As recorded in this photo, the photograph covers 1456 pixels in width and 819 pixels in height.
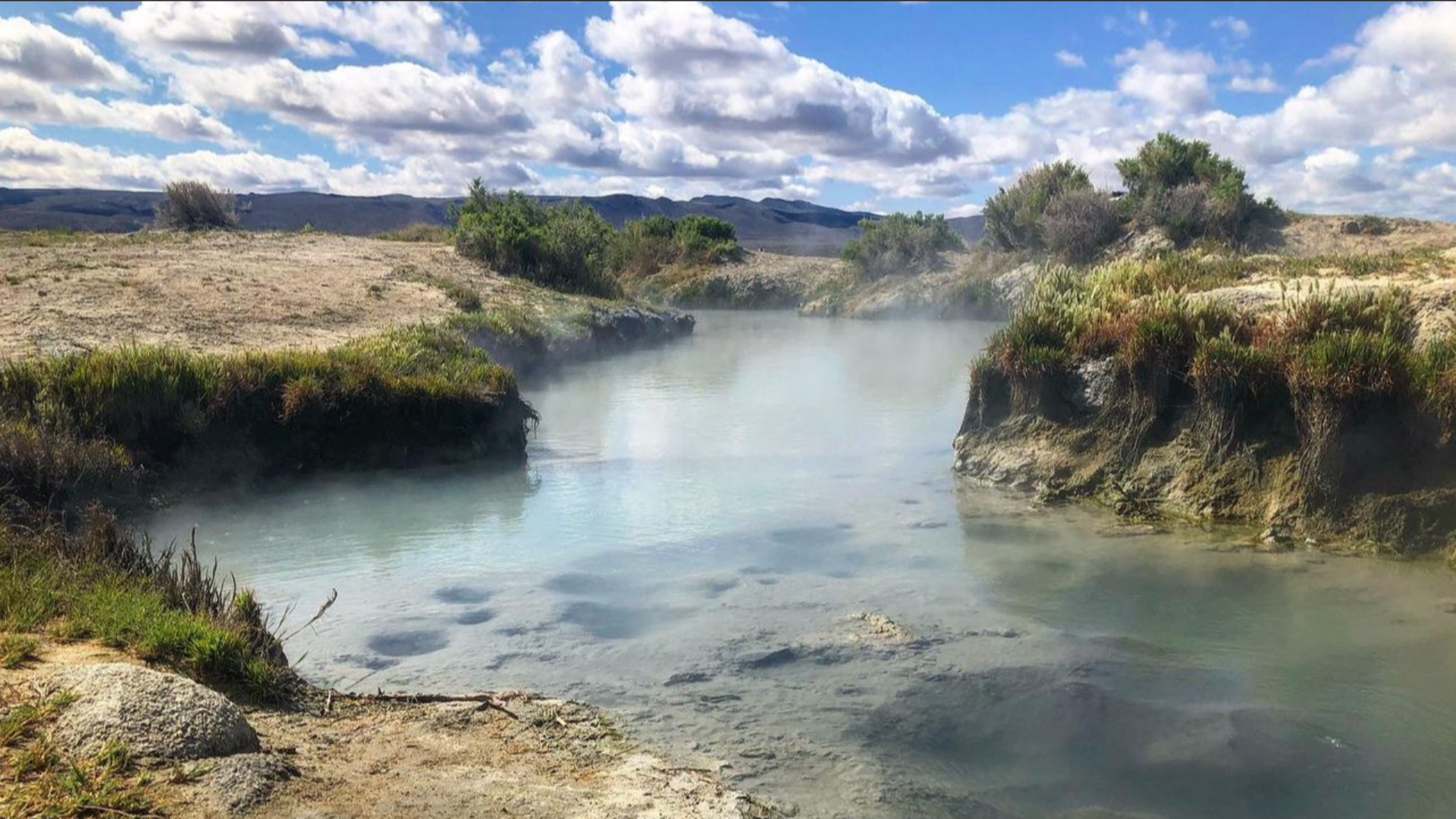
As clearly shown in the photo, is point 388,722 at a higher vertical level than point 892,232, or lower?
lower

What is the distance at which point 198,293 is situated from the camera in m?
19.6

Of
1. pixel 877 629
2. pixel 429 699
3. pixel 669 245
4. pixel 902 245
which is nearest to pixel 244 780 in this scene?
pixel 429 699

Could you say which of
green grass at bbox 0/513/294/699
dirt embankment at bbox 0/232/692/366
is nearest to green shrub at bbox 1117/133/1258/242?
dirt embankment at bbox 0/232/692/366

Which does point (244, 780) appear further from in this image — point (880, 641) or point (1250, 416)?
point (1250, 416)

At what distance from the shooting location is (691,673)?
6.96 metres

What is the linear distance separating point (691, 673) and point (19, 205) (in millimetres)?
118174

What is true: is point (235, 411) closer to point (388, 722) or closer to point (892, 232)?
point (388, 722)

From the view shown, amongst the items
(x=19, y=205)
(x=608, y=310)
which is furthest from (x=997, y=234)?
(x=19, y=205)

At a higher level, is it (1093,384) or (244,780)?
(1093,384)

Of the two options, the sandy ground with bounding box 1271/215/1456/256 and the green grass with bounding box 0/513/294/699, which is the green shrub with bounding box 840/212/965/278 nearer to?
the sandy ground with bounding box 1271/215/1456/256

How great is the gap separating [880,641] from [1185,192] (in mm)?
30861

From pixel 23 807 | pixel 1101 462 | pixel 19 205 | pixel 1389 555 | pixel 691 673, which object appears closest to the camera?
pixel 23 807

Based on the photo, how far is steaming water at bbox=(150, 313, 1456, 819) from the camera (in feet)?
18.7

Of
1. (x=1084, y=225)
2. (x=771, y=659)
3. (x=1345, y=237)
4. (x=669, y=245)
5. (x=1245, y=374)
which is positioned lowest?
(x=771, y=659)
